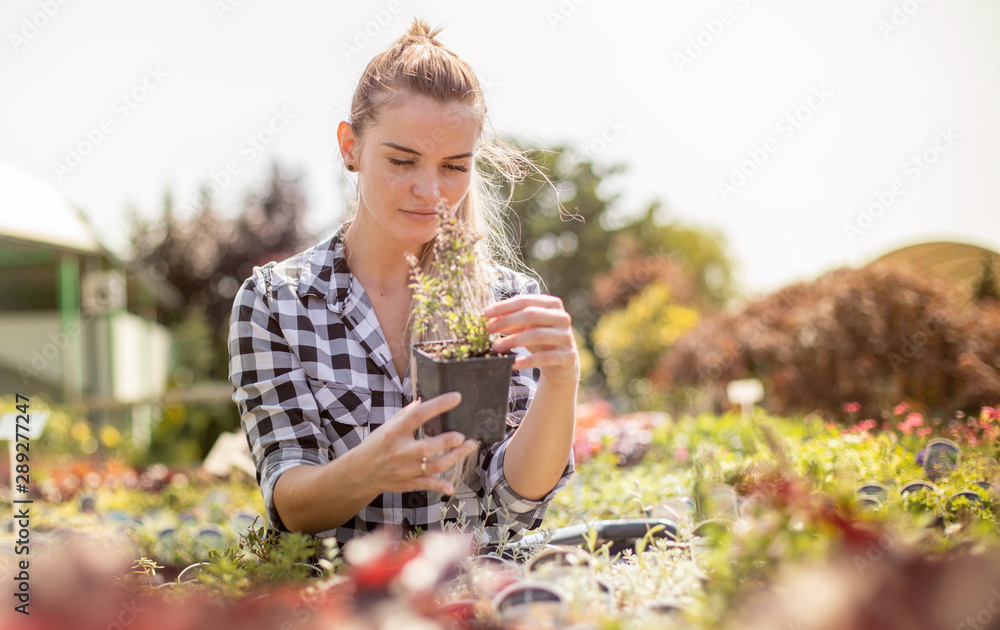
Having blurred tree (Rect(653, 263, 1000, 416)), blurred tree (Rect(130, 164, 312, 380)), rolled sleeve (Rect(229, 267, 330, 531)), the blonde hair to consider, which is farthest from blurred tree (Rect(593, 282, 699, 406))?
rolled sleeve (Rect(229, 267, 330, 531))

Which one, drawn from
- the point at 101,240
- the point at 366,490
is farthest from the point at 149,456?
the point at 366,490

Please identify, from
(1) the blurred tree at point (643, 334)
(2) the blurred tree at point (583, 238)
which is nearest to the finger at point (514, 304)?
(1) the blurred tree at point (643, 334)

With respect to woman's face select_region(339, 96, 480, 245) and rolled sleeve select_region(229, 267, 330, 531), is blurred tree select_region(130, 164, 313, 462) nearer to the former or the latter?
rolled sleeve select_region(229, 267, 330, 531)

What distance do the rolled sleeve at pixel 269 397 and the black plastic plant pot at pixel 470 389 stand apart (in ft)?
1.59

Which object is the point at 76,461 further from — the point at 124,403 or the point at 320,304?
the point at 320,304

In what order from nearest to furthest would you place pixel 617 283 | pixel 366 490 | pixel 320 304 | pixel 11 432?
1. pixel 366 490
2. pixel 320 304
3. pixel 11 432
4. pixel 617 283

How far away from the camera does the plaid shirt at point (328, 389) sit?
1769mm

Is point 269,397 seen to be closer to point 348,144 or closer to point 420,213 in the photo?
point 420,213

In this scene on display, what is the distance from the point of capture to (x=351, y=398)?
1892mm

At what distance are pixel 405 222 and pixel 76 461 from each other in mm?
7748

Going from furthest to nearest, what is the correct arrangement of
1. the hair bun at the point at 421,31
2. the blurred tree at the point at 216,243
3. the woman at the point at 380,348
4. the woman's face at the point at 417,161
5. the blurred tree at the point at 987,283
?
the blurred tree at the point at 216,243, the blurred tree at the point at 987,283, the hair bun at the point at 421,31, the woman's face at the point at 417,161, the woman at the point at 380,348

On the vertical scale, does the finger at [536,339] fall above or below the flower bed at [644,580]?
above

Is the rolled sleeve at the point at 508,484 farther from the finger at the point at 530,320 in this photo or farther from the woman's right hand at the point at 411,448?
the finger at the point at 530,320

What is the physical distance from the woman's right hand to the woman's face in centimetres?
67
